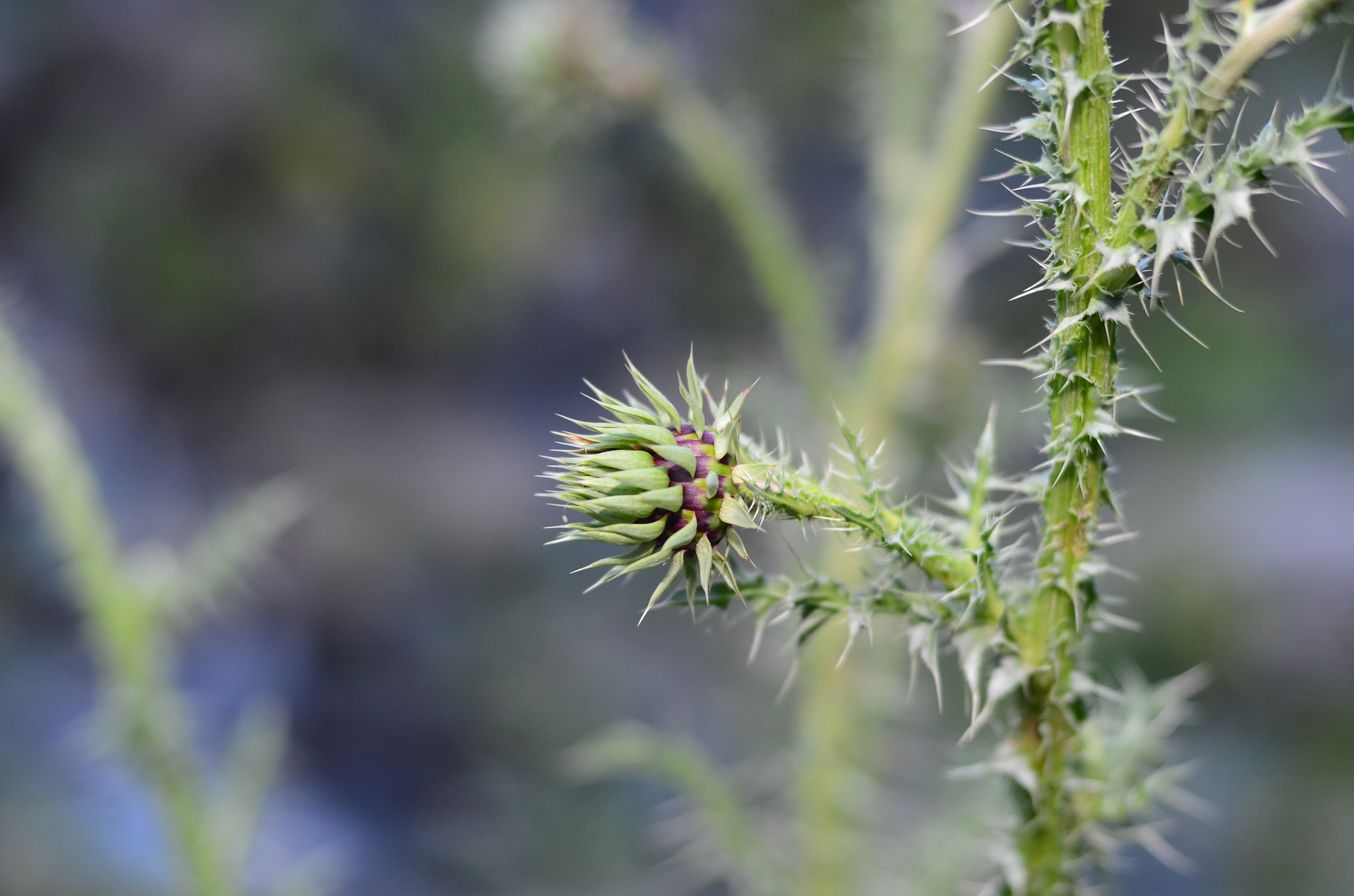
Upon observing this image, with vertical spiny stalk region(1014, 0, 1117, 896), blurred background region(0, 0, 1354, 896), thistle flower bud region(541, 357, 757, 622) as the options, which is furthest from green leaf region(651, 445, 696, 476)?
blurred background region(0, 0, 1354, 896)

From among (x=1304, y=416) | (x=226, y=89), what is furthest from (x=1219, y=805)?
(x=226, y=89)

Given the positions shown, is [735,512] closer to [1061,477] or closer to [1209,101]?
[1061,477]

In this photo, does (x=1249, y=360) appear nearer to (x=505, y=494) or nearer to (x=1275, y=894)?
(x=1275, y=894)

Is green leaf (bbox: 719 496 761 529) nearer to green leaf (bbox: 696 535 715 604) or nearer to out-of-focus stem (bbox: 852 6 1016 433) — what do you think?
green leaf (bbox: 696 535 715 604)

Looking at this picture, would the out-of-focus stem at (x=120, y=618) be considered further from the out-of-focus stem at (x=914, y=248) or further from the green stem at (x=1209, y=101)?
the green stem at (x=1209, y=101)

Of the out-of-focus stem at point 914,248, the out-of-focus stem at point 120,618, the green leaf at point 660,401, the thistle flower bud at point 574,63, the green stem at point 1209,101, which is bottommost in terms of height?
the green leaf at point 660,401

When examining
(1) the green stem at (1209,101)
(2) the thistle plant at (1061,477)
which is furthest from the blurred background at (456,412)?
(1) the green stem at (1209,101)
